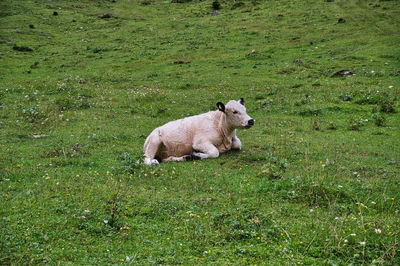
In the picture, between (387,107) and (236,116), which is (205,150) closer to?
(236,116)

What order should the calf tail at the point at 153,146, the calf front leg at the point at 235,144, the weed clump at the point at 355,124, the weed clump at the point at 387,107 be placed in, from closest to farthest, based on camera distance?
the calf tail at the point at 153,146
the calf front leg at the point at 235,144
the weed clump at the point at 355,124
the weed clump at the point at 387,107

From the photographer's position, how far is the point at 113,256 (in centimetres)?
532

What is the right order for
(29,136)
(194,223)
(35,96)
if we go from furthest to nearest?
(35,96), (29,136), (194,223)

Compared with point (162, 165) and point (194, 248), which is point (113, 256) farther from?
point (162, 165)

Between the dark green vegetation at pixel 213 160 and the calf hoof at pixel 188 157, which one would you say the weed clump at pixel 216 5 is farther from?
the calf hoof at pixel 188 157

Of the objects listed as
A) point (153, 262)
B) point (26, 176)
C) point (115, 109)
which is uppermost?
point (153, 262)

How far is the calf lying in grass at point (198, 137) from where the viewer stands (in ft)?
38.2

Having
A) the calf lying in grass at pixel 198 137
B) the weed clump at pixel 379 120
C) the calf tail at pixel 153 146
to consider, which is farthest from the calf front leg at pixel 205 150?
the weed clump at pixel 379 120

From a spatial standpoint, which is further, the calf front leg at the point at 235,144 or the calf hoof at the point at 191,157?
the calf front leg at the point at 235,144

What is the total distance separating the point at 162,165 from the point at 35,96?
41.6 feet

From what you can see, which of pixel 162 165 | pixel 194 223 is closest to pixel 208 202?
pixel 194 223

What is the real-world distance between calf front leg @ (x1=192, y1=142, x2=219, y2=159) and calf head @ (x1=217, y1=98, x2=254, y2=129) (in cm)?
106

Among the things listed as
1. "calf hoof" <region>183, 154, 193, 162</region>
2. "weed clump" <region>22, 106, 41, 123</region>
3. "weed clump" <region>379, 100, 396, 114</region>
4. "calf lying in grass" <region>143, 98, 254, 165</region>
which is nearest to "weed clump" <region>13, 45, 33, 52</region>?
"weed clump" <region>22, 106, 41, 123</region>

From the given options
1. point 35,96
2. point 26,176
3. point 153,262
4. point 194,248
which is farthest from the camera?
point 35,96
